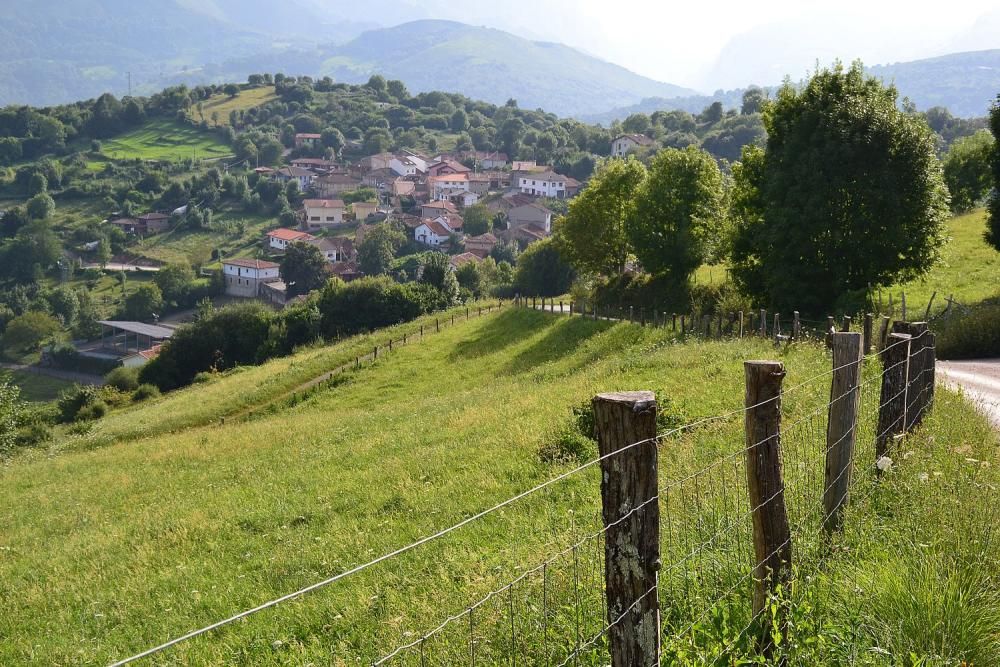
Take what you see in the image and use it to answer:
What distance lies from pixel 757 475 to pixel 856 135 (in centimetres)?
2818

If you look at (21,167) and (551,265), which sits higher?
(21,167)

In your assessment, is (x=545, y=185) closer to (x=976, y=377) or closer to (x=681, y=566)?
(x=976, y=377)

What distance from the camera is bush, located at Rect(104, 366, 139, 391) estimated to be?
62.9 metres

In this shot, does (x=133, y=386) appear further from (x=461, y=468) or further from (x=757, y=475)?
(x=757, y=475)

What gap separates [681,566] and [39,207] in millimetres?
174738

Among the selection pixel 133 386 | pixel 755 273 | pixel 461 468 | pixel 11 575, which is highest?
pixel 755 273

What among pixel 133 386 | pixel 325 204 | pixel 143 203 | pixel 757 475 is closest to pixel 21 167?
pixel 143 203

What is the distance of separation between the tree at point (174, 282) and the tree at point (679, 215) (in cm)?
10003

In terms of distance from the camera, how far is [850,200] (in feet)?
96.2

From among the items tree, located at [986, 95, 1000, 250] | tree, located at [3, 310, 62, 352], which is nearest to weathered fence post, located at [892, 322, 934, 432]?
tree, located at [986, 95, 1000, 250]

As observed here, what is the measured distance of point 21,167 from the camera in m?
182

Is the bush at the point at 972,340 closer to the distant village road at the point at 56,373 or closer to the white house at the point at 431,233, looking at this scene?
the distant village road at the point at 56,373

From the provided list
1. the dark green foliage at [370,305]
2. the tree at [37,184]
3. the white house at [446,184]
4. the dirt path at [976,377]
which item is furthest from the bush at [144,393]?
the white house at [446,184]

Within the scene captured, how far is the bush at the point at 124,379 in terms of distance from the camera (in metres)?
62.9
